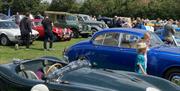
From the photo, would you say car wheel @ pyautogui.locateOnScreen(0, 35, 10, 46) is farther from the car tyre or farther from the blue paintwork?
the car tyre

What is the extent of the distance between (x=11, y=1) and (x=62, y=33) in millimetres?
36712

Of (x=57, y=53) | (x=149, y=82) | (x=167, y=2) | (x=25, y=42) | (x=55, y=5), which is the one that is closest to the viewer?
(x=149, y=82)

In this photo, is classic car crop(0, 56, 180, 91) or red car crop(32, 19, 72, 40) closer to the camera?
classic car crop(0, 56, 180, 91)

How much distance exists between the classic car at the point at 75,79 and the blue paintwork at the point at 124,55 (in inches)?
116

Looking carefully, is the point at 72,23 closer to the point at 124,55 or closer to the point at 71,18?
the point at 71,18

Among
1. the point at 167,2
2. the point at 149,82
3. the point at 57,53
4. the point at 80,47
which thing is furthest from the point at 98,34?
the point at 167,2

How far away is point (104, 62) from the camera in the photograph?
10.9 m

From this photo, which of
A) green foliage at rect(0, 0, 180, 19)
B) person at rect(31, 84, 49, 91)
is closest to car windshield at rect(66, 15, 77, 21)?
person at rect(31, 84, 49, 91)

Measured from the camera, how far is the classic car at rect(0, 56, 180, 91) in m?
5.90

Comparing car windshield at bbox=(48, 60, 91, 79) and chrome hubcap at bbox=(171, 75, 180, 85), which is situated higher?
car windshield at bbox=(48, 60, 91, 79)

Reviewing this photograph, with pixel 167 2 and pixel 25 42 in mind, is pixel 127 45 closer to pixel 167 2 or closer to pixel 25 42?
pixel 25 42

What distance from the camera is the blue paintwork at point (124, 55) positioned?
32.6ft

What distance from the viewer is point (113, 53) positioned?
1077 centimetres

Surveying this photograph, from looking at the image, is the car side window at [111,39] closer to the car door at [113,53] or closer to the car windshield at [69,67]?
the car door at [113,53]
